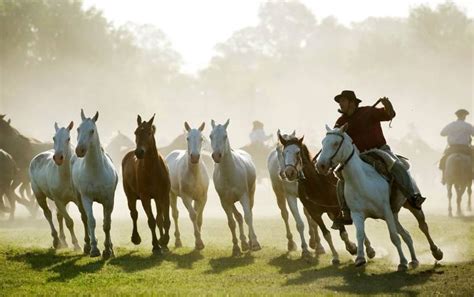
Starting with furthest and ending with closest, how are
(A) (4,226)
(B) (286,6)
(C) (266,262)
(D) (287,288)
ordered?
1. (B) (286,6)
2. (A) (4,226)
3. (C) (266,262)
4. (D) (287,288)

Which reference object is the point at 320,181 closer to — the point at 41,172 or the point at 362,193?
the point at 362,193

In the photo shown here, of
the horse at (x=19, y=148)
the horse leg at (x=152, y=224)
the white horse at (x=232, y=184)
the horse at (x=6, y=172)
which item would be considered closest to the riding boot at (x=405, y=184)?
the white horse at (x=232, y=184)

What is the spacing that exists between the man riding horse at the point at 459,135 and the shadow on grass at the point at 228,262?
11489 millimetres

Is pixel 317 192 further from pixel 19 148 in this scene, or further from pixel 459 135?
pixel 19 148

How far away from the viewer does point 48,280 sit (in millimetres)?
14508

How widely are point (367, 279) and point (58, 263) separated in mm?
6051

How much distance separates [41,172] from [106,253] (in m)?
3.89

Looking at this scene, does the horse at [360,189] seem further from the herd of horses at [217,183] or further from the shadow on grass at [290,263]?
the shadow on grass at [290,263]

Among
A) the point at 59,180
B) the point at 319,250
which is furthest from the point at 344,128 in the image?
the point at 59,180

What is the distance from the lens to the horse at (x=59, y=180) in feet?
58.9

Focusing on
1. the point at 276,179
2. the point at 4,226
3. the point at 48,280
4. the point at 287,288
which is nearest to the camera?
the point at 287,288

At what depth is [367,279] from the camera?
1390cm

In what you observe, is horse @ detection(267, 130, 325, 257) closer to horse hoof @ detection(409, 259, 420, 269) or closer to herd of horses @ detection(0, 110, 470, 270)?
herd of horses @ detection(0, 110, 470, 270)

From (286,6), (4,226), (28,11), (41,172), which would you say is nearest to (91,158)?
(41,172)
